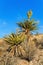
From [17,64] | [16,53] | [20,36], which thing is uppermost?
[20,36]

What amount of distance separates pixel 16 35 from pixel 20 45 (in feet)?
4.10

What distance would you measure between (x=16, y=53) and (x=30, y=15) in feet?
20.0

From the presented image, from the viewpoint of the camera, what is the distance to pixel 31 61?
20875 mm

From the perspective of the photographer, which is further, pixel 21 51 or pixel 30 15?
pixel 30 15

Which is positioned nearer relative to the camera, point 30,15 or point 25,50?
point 25,50

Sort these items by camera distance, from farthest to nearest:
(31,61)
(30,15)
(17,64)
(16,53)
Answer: (30,15)
(16,53)
(31,61)
(17,64)

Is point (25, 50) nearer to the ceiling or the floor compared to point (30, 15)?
nearer to the floor

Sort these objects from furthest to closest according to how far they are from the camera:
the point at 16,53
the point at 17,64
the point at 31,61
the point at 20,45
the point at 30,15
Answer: the point at 30,15 < the point at 20,45 < the point at 16,53 < the point at 31,61 < the point at 17,64

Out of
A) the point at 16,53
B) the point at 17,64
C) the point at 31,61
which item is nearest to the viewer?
the point at 17,64

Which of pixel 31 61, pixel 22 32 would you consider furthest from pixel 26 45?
pixel 31 61

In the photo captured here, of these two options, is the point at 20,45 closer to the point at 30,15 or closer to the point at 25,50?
the point at 25,50

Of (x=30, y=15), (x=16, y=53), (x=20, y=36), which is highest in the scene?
(x=30, y=15)

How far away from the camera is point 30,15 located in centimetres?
2852

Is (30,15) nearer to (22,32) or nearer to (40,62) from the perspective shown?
(22,32)
